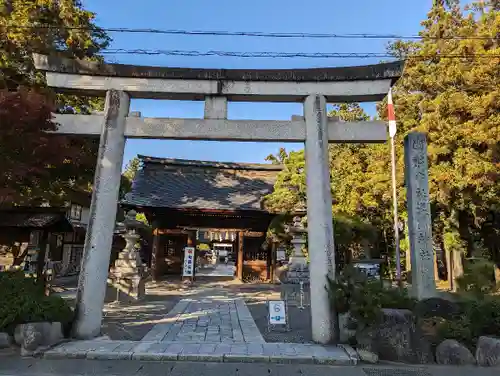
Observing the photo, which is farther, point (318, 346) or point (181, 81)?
point (181, 81)

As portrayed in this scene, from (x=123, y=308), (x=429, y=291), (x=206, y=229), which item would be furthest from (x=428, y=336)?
(x=206, y=229)

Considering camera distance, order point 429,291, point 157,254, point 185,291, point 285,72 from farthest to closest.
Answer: point 157,254, point 185,291, point 285,72, point 429,291

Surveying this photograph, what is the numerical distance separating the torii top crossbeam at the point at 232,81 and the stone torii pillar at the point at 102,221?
412mm

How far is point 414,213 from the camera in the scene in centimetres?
682

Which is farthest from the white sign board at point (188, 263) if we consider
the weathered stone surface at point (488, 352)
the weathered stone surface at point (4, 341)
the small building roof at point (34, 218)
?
the weathered stone surface at point (488, 352)

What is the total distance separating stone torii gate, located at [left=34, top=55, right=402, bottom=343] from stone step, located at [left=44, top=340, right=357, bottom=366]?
220 centimetres

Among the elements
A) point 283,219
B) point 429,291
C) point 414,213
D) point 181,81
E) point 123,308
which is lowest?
point 123,308

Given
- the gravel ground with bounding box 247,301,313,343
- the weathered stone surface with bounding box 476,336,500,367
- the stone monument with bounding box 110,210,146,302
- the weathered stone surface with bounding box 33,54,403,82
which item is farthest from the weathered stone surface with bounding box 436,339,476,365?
the stone monument with bounding box 110,210,146,302

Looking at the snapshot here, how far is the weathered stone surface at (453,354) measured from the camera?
17.8 ft

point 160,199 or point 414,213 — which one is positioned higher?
point 160,199

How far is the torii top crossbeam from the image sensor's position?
7266 millimetres

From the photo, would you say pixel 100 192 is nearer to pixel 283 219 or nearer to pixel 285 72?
pixel 285 72

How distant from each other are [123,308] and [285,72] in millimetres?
8254

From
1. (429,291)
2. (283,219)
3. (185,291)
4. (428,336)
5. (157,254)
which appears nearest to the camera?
(428,336)
